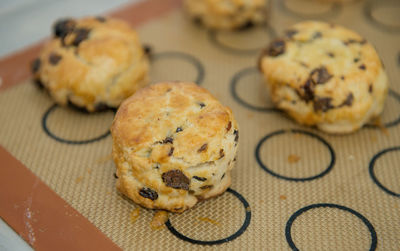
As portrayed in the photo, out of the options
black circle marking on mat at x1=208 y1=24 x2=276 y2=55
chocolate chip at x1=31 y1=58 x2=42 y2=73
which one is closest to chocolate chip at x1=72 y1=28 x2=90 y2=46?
chocolate chip at x1=31 y1=58 x2=42 y2=73

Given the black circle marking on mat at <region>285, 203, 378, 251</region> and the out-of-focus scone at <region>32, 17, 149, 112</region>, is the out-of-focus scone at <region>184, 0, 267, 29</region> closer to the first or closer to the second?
the out-of-focus scone at <region>32, 17, 149, 112</region>

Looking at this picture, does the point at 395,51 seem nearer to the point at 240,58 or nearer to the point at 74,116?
the point at 240,58

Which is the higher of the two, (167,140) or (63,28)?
(63,28)

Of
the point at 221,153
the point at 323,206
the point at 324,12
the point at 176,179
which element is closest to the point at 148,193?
the point at 176,179

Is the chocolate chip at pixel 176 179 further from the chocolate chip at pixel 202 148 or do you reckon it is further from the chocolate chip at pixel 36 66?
the chocolate chip at pixel 36 66

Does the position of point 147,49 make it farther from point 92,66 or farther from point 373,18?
point 373,18

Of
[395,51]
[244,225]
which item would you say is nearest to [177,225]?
[244,225]
